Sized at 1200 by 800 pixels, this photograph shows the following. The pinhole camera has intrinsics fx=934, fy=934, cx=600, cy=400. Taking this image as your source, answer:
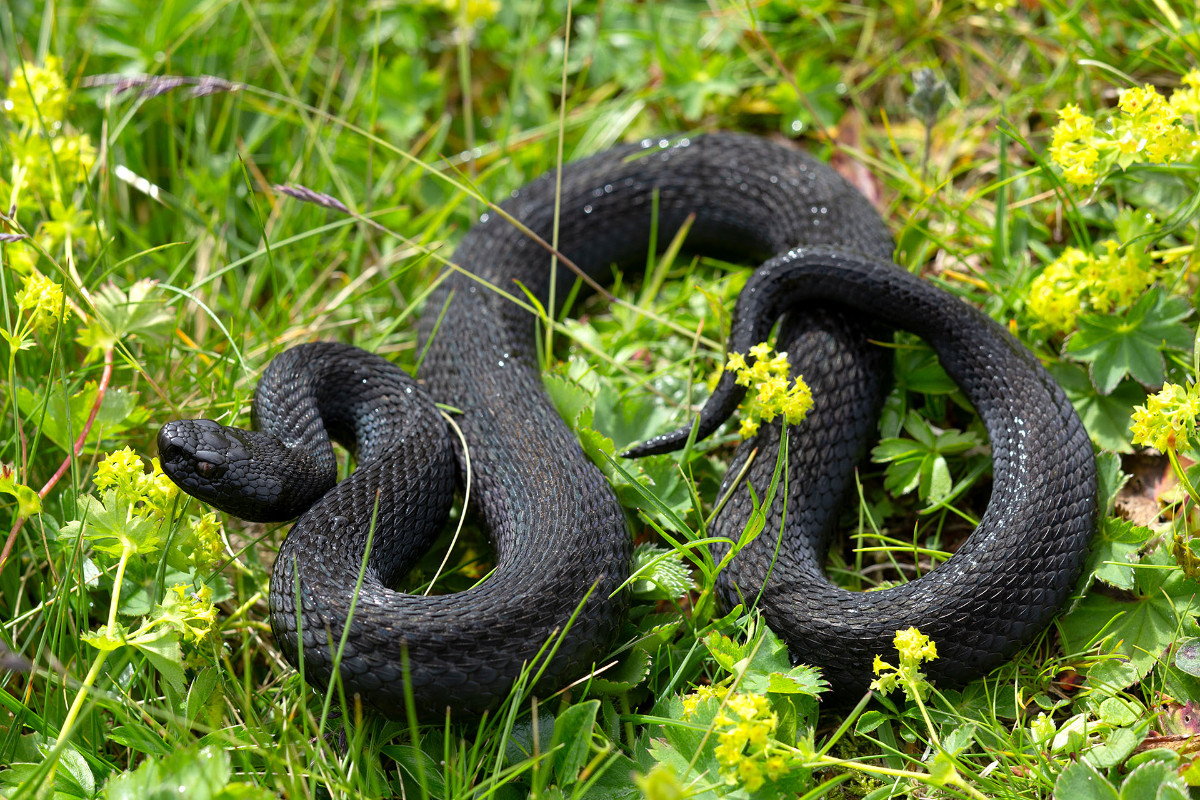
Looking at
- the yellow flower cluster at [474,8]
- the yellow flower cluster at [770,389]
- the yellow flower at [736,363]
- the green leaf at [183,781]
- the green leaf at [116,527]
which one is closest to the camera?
the green leaf at [183,781]

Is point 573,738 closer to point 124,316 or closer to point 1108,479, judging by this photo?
point 1108,479

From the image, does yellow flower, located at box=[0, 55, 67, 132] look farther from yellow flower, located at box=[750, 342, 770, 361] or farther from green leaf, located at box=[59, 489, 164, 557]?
yellow flower, located at box=[750, 342, 770, 361]

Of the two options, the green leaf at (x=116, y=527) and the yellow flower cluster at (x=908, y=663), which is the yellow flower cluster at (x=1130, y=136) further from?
the green leaf at (x=116, y=527)

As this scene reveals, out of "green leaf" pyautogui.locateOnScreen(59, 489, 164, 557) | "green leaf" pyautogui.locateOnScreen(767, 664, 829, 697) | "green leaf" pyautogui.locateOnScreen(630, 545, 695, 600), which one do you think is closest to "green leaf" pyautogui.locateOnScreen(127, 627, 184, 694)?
"green leaf" pyautogui.locateOnScreen(59, 489, 164, 557)

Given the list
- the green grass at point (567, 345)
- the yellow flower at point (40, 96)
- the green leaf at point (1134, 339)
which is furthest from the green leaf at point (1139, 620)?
the yellow flower at point (40, 96)

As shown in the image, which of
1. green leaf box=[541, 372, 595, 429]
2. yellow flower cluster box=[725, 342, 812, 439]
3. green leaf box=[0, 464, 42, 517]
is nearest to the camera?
green leaf box=[0, 464, 42, 517]

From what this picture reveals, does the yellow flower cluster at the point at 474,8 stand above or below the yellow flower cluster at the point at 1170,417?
above
